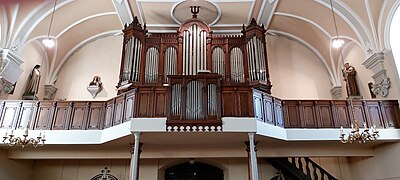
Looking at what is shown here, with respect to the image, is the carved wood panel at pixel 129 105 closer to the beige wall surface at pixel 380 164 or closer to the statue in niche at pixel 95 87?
the statue in niche at pixel 95 87

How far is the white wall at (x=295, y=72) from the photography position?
41.4 feet

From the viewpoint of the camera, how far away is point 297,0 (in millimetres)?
11227

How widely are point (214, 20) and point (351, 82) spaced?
19.3 ft

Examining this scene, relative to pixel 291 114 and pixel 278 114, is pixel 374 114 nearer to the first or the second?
pixel 291 114

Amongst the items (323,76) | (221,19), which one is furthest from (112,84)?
(323,76)

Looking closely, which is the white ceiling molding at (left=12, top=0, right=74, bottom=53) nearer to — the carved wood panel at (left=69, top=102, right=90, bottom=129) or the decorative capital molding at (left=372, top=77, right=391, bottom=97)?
the carved wood panel at (left=69, top=102, right=90, bottom=129)

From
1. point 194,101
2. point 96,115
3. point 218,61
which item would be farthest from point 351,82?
point 96,115

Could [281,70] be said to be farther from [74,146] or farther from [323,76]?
[74,146]

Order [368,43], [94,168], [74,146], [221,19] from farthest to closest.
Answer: [221,19] < [94,168] < [368,43] < [74,146]

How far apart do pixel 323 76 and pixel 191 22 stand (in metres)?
6.16

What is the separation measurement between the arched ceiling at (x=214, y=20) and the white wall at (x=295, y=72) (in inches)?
10.7

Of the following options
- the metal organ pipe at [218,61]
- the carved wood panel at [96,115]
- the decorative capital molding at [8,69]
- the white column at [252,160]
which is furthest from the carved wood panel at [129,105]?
the decorative capital molding at [8,69]

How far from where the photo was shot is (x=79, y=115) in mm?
9875

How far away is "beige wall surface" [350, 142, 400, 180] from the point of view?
950cm
